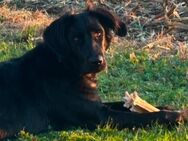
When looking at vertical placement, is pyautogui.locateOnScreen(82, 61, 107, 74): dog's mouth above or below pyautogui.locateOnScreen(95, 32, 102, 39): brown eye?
below

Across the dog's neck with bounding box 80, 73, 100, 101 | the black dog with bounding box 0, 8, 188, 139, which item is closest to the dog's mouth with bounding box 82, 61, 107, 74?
the black dog with bounding box 0, 8, 188, 139

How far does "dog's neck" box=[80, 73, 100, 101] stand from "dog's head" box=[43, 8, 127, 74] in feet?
0.53

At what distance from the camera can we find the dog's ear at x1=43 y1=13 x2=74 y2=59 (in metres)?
6.74

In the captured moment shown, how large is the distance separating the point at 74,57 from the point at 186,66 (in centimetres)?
256

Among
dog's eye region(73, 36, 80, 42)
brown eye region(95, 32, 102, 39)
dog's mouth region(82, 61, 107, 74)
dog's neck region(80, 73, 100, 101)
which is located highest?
brown eye region(95, 32, 102, 39)

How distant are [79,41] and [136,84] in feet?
5.90

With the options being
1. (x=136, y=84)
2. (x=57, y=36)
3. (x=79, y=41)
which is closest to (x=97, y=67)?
(x=79, y=41)

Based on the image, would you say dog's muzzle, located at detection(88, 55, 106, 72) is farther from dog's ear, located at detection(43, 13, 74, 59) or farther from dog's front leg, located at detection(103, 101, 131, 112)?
dog's front leg, located at detection(103, 101, 131, 112)

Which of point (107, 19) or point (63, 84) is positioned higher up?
point (107, 19)

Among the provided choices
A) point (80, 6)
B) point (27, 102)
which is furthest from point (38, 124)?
point (80, 6)

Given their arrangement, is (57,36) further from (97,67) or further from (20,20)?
(20,20)

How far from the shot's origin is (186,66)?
8969 mm

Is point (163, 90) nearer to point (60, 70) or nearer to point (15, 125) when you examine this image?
point (60, 70)

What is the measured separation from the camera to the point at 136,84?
838cm
